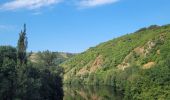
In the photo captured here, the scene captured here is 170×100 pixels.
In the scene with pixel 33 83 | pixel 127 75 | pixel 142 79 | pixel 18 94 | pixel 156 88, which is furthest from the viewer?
pixel 127 75

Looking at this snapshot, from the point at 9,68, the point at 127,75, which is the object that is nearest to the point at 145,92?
the point at 9,68

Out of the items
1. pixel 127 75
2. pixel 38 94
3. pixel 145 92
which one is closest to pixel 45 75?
pixel 38 94

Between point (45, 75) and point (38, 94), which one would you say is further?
point (45, 75)

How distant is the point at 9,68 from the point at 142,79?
45104 mm

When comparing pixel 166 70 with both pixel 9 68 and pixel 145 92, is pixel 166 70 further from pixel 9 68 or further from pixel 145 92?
pixel 9 68

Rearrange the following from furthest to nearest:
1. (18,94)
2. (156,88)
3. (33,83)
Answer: (156,88) < (33,83) < (18,94)

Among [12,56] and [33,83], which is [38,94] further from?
[12,56]

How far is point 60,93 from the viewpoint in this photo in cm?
11938

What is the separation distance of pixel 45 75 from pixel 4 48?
19.5m

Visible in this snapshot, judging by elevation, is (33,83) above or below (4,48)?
below

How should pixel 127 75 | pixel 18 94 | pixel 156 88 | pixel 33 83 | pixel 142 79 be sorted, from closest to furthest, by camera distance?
pixel 18 94 < pixel 33 83 < pixel 156 88 < pixel 142 79 < pixel 127 75

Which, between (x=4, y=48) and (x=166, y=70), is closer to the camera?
(x=4, y=48)

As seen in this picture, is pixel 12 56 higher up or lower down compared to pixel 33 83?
A: higher up

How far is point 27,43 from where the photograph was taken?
9269 centimetres
